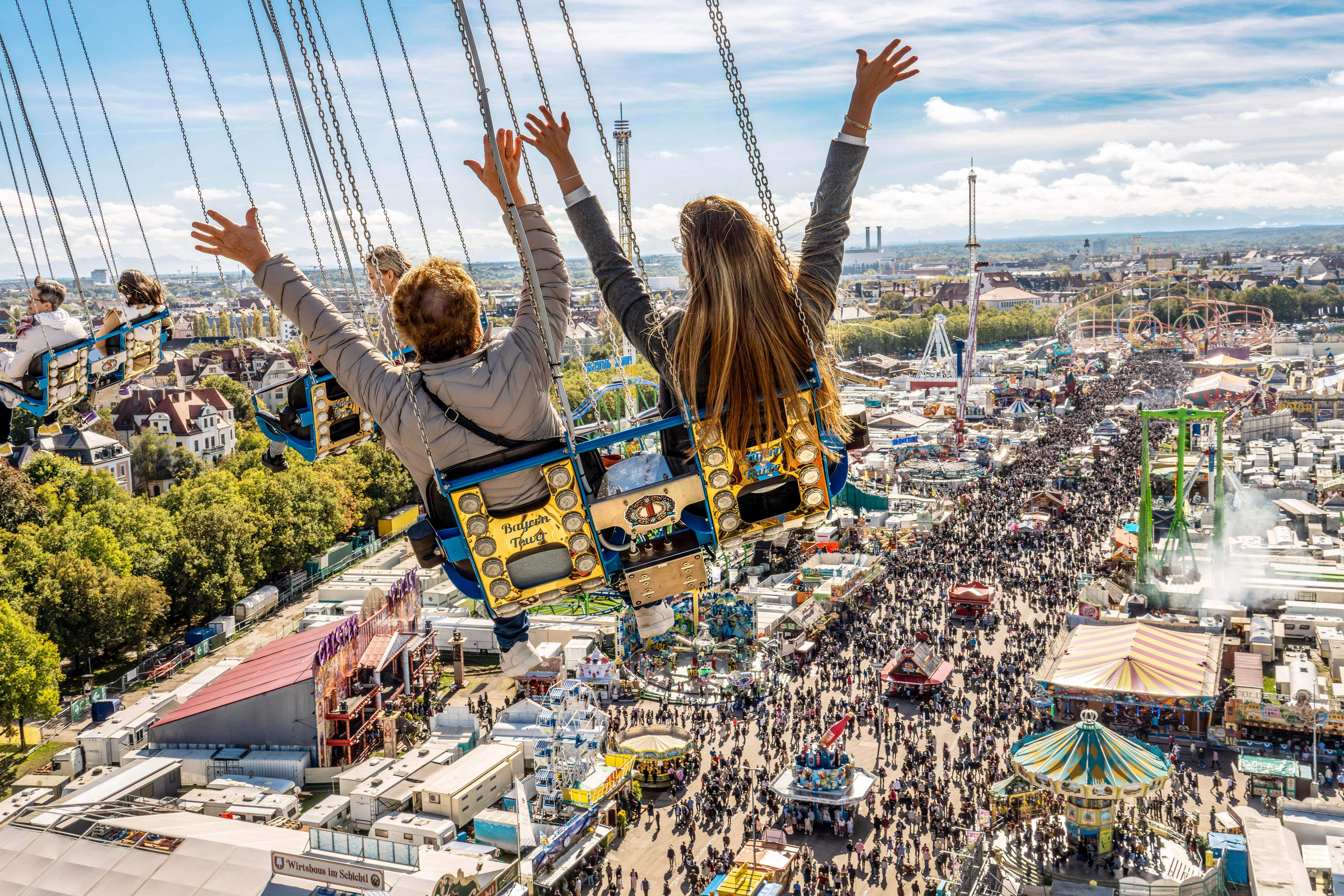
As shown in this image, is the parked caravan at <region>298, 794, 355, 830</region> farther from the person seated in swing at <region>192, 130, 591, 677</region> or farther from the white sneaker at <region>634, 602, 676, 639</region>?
the person seated in swing at <region>192, 130, 591, 677</region>

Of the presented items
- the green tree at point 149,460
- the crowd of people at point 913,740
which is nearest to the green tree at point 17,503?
the green tree at point 149,460

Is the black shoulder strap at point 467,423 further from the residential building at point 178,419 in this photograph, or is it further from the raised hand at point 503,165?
the residential building at point 178,419

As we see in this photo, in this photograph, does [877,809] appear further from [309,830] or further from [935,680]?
[309,830]

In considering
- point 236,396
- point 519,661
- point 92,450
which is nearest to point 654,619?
point 519,661

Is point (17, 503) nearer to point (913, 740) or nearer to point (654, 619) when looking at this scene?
point (913, 740)

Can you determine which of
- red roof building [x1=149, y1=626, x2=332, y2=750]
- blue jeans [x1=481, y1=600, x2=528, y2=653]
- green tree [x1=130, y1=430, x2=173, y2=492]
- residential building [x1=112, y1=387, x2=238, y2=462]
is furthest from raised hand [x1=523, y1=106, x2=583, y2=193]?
residential building [x1=112, y1=387, x2=238, y2=462]

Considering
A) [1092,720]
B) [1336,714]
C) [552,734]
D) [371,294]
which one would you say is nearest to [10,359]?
[371,294]
